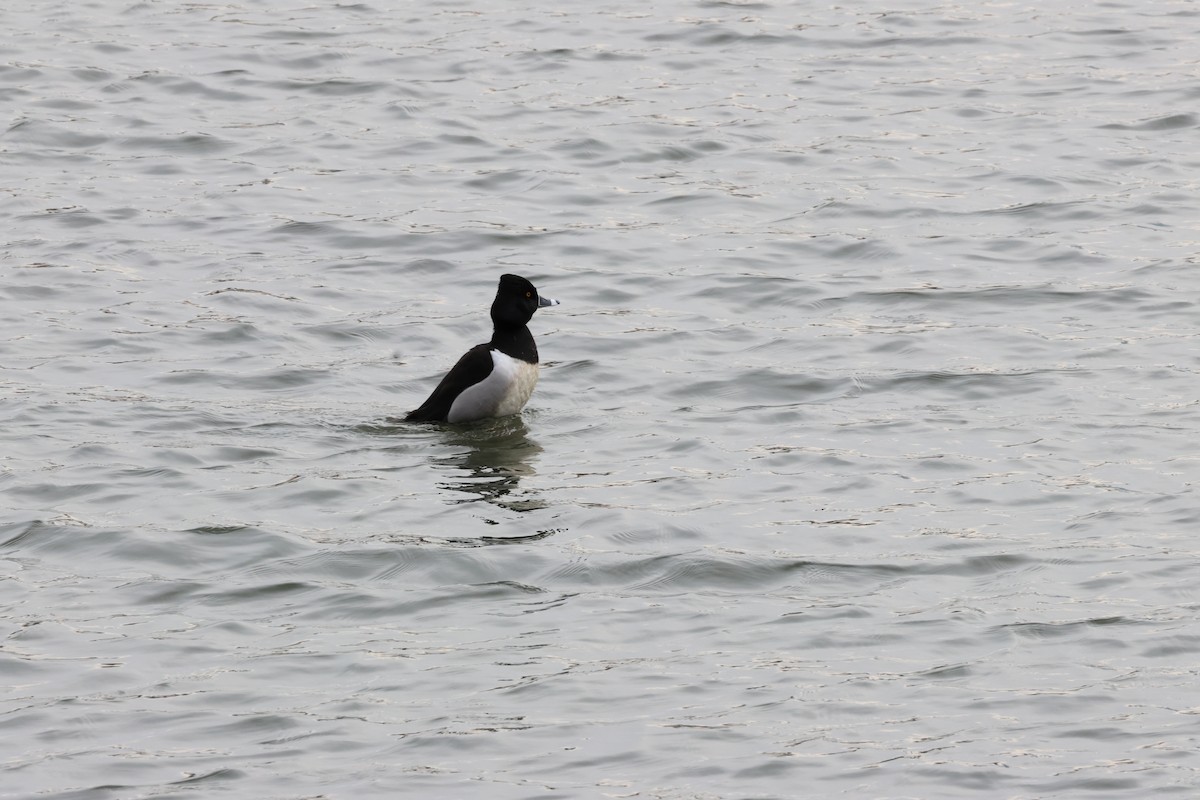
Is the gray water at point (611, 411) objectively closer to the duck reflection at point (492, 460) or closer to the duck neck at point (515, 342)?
the duck reflection at point (492, 460)

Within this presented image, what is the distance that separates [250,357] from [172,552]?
3.98 metres

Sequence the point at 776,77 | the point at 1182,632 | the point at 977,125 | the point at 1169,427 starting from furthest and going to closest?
the point at 776,77
the point at 977,125
the point at 1169,427
the point at 1182,632

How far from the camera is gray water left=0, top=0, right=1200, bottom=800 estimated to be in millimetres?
7938

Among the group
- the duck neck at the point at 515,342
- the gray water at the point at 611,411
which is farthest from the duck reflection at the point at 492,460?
the duck neck at the point at 515,342

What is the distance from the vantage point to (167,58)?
884 inches

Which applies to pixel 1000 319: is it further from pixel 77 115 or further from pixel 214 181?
pixel 77 115

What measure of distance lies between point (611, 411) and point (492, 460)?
109cm

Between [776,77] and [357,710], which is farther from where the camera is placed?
[776,77]

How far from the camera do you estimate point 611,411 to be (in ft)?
41.9

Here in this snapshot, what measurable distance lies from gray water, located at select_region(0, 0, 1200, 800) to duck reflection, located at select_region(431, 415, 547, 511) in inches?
1.7

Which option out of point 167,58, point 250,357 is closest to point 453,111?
point 167,58

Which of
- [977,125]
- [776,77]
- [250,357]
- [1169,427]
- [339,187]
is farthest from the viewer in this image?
[776,77]

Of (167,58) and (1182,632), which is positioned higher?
(167,58)

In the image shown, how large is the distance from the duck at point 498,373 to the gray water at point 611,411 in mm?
179
